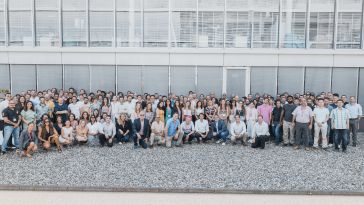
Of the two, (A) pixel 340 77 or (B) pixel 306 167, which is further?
(A) pixel 340 77

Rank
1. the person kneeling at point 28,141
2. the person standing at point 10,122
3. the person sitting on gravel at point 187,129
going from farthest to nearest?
the person sitting on gravel at point 187,129 → the person standing at point 10,122 → the person kneeling at point 28,141

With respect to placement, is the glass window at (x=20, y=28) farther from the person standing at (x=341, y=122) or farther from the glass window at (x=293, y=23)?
the person standing at (x=341, y=122)

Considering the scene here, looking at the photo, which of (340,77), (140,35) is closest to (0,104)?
(140,35)

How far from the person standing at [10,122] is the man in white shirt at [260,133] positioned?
26.4ft

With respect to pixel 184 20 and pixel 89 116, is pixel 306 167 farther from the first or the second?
pixel 184 20

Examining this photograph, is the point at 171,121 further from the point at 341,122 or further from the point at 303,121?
the point at 341,122

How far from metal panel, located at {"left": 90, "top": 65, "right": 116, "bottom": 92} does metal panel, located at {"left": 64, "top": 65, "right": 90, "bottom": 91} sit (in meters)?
0.27

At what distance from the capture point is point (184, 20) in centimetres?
1834

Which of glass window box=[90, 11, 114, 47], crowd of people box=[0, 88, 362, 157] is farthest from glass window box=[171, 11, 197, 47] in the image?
crowd of people box=[0, 88, 362, 157]

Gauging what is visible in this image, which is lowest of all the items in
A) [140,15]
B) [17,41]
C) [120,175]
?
[120,175]

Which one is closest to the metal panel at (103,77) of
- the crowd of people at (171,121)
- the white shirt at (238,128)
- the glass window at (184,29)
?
the crowd of people at (171,121)

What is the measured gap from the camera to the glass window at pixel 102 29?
725 inches

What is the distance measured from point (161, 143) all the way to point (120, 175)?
411 centimetres

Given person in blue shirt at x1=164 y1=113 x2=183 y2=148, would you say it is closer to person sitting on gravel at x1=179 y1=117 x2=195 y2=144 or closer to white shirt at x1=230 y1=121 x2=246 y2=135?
person sitting on gravel at x1=179 y1=117 x2=195 y2=144
